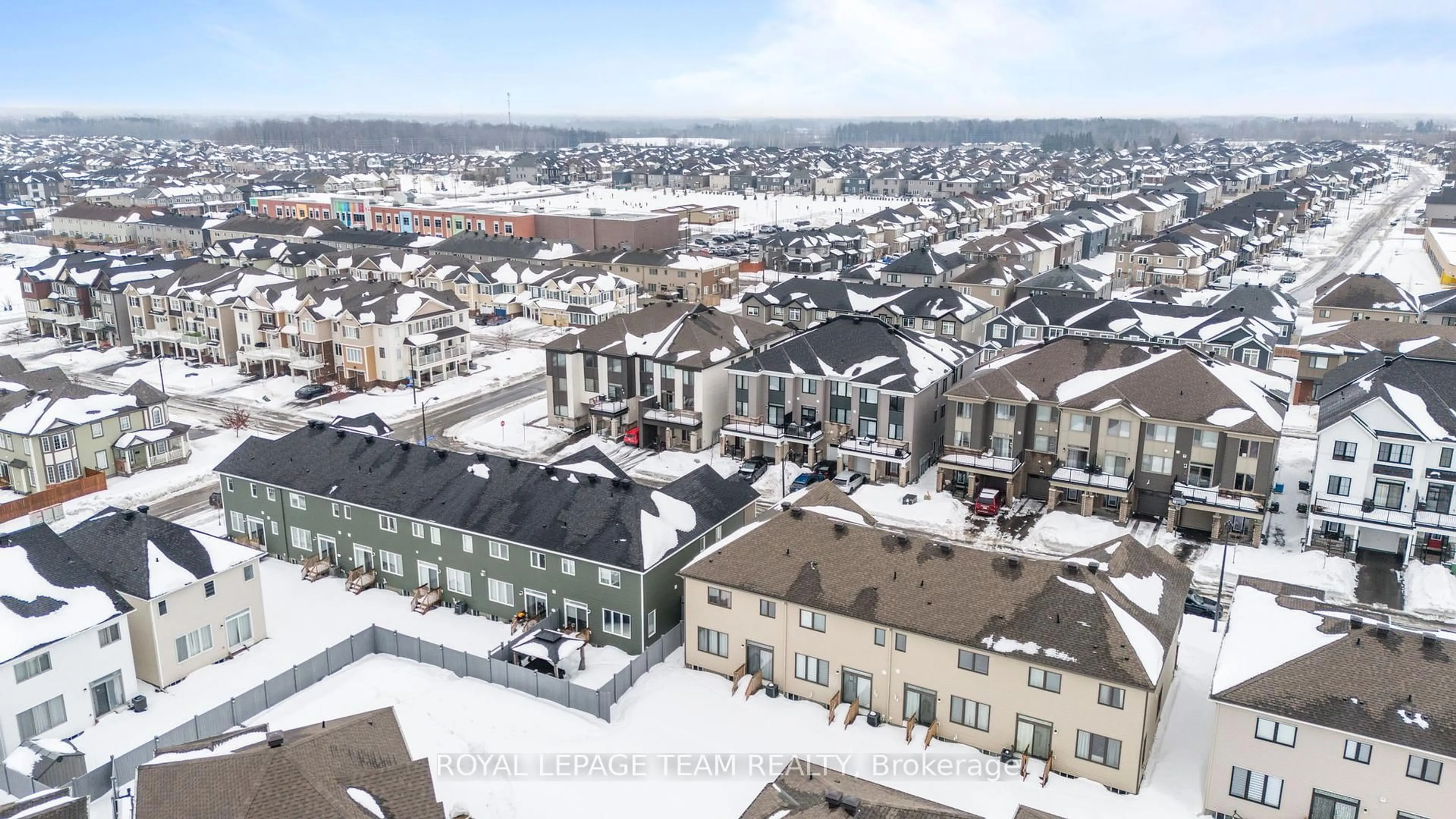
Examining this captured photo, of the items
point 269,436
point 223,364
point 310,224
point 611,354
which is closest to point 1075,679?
point 611,354

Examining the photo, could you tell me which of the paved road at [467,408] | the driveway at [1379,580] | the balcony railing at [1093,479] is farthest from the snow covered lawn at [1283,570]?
the paved road at [467,408]

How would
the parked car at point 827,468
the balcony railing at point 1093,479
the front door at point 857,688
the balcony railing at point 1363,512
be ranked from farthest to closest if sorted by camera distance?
1. the parked car at point 827,468
2. the balcony railing at point 1093,479
3. the balcony railing at point 1363,512
4. the front door at point 857,688

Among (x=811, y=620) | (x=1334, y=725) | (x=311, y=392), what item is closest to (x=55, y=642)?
(x=811, y=620)

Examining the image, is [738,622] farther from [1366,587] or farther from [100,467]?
[100,467]

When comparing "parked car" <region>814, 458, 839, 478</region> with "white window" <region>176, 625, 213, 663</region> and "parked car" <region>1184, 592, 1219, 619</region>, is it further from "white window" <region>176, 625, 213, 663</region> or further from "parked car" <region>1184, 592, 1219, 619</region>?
"white window" <region>176, 625, 213, 663</region>

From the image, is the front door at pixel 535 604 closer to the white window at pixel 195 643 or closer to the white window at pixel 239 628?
the white window at pixel 239 628

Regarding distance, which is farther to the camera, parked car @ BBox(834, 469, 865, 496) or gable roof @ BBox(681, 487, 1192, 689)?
parked car @ BBox(834, 469, 865, 496)

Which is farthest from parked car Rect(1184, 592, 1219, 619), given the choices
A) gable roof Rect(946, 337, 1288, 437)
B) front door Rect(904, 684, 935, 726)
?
front door Rect(904, 684, 935, 726)
